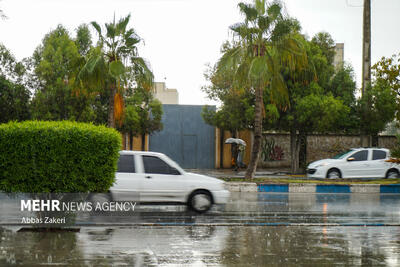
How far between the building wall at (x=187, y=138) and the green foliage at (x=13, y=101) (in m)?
10.2

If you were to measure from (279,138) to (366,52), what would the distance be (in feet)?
33.2

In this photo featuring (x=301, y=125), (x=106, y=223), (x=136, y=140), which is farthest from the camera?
(x=136, y=140)

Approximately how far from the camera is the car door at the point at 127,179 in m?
10.9

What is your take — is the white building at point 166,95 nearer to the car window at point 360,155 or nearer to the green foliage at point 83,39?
the green foliage at point 83,39

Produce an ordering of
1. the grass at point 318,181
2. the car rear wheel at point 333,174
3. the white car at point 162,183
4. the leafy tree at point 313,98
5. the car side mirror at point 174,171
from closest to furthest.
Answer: the white car at point 162,183, the car side mirror at point 174,171, the grass at point 318,181, the car rear wheel at point 333,174, the leafy tree at point 313,98

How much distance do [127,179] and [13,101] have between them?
17.3 meters

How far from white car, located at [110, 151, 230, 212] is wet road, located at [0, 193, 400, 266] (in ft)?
1.13

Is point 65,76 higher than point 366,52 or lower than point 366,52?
lower

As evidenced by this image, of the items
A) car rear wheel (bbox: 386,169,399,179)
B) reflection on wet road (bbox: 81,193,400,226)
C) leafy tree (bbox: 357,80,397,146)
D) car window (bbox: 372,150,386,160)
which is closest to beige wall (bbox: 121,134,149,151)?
leafy tree (bbox: 357,80,397,146)

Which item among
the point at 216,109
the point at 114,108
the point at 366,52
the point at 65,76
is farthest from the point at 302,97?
the point at 65,76

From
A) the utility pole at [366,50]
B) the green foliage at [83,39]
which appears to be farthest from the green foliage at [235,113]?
the green foliage at [83,39]

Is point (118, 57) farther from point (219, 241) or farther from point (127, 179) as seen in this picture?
point (219, 241)

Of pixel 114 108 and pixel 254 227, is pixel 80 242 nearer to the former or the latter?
pixel 254 227

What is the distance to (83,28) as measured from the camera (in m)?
26.7
